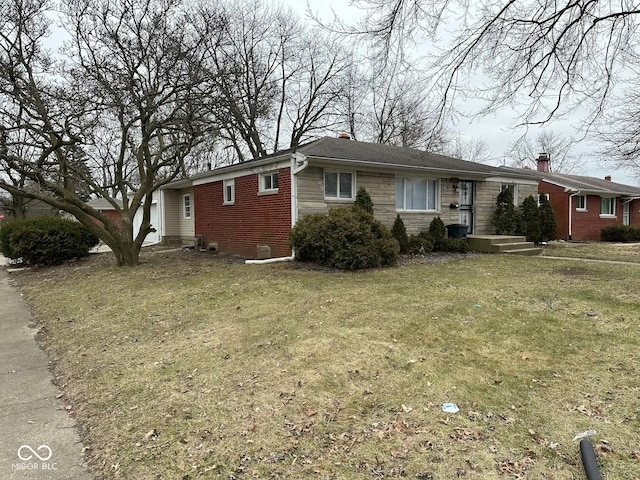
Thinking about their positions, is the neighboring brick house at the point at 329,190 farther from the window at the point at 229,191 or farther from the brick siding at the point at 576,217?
the brick siding at the point at 576,217

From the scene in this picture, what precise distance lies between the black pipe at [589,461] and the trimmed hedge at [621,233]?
71.9ft

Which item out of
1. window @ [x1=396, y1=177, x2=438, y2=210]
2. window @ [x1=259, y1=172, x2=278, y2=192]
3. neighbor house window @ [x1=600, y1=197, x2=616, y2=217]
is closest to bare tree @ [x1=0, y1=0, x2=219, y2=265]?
window @ [x1=259, y1=172, x2=278, y2=192]

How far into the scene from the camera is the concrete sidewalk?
2744 mm

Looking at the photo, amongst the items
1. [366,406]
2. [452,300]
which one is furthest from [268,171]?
[366,406]

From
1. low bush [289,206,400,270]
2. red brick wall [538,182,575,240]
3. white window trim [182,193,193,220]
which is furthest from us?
red brick wall [538,182,575,240]

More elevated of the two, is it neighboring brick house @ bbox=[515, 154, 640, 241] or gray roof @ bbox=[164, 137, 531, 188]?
gray roof @ bbox=[164, 137, 531, 188]

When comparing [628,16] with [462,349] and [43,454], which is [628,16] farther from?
[43,454]

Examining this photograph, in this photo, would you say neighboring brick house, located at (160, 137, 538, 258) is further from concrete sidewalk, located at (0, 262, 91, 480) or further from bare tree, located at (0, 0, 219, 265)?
concrete sidewalk, located at (0, 262, 91, 480)

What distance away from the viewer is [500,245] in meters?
13.4

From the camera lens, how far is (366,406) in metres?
3.36

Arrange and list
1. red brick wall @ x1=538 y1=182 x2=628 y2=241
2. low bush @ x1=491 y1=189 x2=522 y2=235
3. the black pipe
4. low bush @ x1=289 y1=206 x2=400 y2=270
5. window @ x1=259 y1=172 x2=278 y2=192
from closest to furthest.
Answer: the black pipe < low bush @ x1=289 y1=206 x2=400 y2=270 < window @ x1=259 y1=172 x2=278 y2=192 < low bush @ x1=491 y1=189 x2=522 y2=235 < red brick wall @ x1=538 y1=182 x2=628 y2=241

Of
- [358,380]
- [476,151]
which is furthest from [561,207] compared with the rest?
[358,380]

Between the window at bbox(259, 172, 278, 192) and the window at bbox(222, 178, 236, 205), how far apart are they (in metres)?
1.79

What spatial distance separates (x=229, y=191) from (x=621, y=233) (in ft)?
61.9
